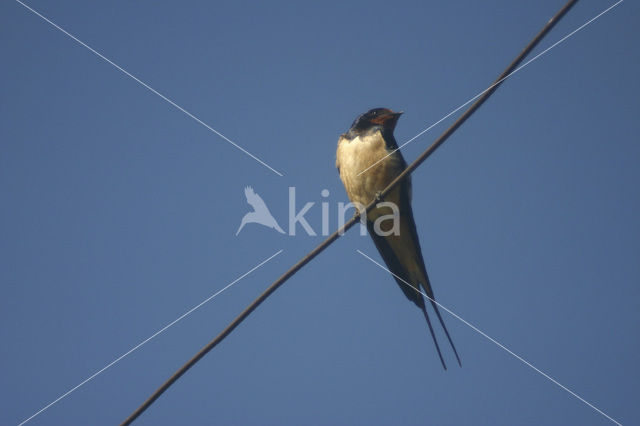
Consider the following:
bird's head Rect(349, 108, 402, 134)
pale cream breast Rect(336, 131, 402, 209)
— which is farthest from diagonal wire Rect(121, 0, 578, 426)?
bird's head Rect(349, 108, 402, 134)

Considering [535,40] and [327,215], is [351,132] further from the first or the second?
[535,40]

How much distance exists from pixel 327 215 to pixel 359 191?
0.31m

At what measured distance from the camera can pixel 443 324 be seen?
317cm

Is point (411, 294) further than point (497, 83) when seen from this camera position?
Yes

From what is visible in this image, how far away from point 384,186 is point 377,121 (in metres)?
0.60

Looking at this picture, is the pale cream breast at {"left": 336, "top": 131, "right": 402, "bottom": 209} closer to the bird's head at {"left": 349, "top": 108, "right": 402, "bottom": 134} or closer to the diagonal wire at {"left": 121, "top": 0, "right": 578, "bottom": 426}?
Result: the bird's head at {"left": 349, "top": 108, "right": 402, "bottom": 134}

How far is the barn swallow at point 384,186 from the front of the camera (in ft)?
13.4

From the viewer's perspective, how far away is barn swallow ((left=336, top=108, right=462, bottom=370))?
408 centimetres

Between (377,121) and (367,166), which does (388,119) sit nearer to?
(377,121)

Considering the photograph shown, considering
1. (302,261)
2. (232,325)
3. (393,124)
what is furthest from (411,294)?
(232,325)

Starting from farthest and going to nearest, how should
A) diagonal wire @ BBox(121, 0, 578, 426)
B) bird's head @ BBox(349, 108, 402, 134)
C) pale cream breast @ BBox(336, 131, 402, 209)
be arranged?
bird's head @ BBox(349, 108, 402, 134) → pale cream breast @ BBox(336, 131, 402, 209) → diagonal wire @ BBox(121, 0, 578, 426)

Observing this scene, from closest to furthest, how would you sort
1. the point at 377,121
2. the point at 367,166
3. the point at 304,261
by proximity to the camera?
the point at 304,261 < the point at 367,166 < the point at 377,121

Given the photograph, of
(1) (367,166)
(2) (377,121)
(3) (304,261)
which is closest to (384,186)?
(1) (367,166)

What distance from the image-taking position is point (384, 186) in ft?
13.4
